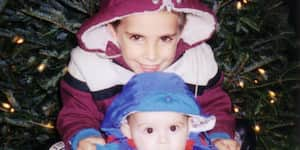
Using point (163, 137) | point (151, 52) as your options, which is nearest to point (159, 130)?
point (163, 137)

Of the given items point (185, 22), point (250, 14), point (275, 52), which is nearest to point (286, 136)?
point (275, 52)

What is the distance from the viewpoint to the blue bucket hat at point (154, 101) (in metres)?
1.70

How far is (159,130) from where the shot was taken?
1698 millimetres

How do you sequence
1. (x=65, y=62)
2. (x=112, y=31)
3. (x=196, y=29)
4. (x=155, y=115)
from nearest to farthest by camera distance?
(x=155, y=115), (x=112, y=31), (x=196, y=29), (x=65, y=62)

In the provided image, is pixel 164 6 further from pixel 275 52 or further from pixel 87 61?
pixel 275 52

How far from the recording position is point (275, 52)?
2.55m

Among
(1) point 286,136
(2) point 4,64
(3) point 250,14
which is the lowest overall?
(1) point 286,136

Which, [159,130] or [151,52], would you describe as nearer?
[159,130]

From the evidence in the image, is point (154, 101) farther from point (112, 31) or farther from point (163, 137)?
point (112, 31)

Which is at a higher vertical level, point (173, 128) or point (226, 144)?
point (173, 128)

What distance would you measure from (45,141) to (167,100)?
852 mm

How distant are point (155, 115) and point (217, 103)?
47cm

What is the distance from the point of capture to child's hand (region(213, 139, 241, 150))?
6.49 feet

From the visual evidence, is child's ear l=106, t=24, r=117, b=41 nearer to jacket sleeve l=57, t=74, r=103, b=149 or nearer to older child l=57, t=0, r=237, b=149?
older child l=57, t=0, r=237, b=149
